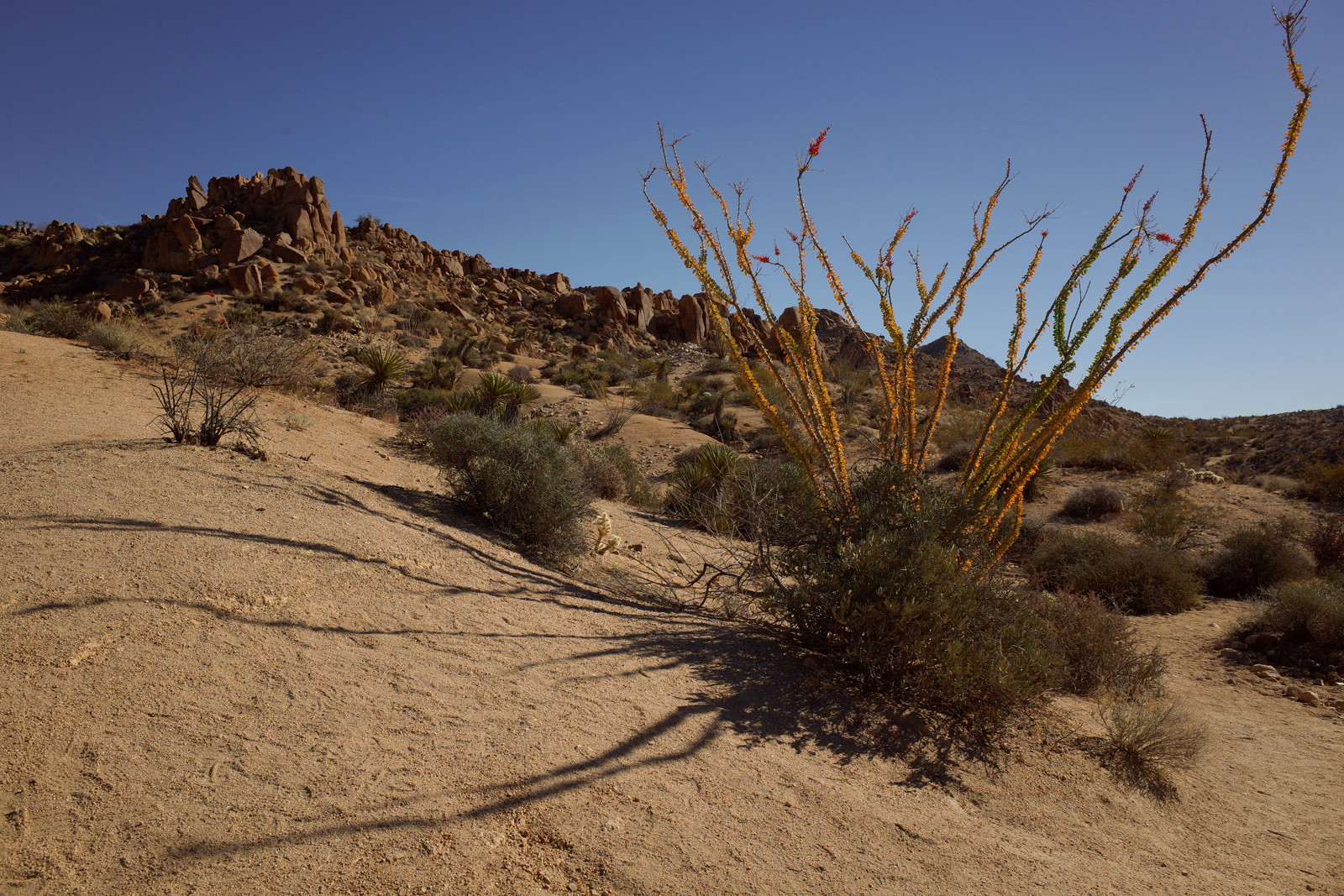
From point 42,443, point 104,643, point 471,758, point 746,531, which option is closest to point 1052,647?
point 746,531

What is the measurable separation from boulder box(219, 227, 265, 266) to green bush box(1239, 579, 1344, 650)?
134 ft

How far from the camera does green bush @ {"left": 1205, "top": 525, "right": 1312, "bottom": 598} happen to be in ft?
31.0

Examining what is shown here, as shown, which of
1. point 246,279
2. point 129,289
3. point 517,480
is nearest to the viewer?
point 517,480

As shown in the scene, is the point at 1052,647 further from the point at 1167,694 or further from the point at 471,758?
the point at 471,758

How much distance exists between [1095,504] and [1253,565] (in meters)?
4.08

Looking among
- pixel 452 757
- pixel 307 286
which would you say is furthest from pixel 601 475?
pixel 307 286

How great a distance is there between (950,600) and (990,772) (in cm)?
95

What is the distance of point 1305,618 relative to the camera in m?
7.09

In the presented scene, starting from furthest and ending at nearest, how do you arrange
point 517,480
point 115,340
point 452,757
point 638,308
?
point 638,308 < point 115,340 < point 517,480 < point 452,757

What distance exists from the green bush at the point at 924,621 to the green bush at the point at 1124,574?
486cm

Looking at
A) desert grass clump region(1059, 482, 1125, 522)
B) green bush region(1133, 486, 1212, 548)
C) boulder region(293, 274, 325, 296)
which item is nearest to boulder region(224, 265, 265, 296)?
boulder region(293, 274, 325, 296)

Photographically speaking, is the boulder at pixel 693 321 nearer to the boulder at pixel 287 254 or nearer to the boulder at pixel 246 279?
the boulder at pixel 287 254

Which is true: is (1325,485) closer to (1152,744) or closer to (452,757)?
(1152,744)

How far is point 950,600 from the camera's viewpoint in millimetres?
4129
